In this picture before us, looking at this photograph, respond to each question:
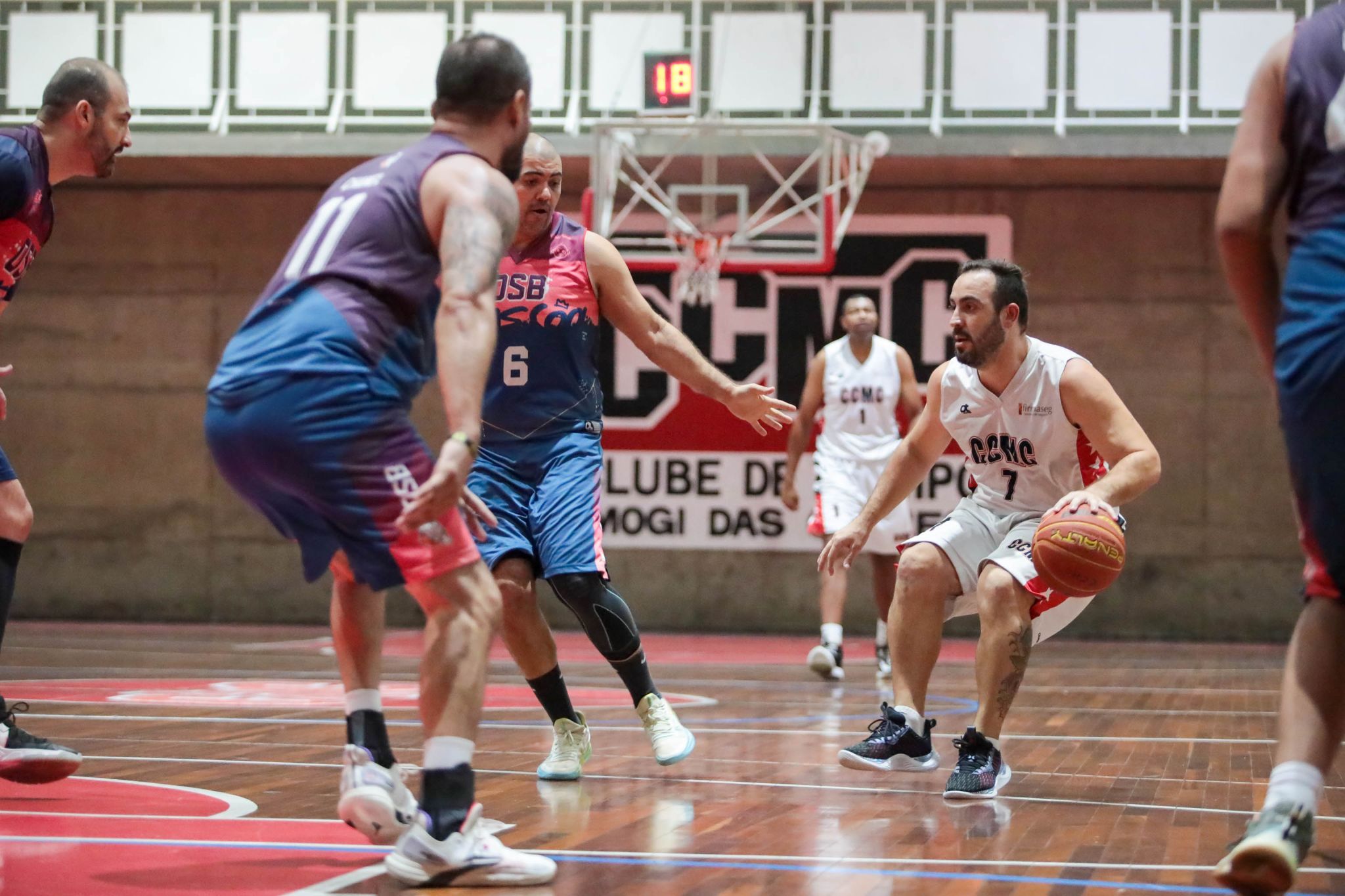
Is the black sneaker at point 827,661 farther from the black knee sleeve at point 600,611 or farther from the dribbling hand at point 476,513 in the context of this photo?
the dribbling hand at point 476,513

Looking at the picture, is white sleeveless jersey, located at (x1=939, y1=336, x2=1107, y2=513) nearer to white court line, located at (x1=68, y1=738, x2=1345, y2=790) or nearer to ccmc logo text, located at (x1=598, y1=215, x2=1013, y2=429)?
white court line, located at (x1=68, y1=738, x2=1345, y2=790)

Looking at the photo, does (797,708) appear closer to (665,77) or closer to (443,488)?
(443,488)

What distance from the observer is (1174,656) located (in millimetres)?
11195

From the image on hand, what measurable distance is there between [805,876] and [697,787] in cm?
138

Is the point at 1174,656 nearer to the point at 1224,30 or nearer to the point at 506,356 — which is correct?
the point at 1224,30

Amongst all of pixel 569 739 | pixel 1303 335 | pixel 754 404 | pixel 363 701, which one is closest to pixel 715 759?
pixel 569 739

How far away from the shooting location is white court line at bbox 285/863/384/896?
10.8 feet

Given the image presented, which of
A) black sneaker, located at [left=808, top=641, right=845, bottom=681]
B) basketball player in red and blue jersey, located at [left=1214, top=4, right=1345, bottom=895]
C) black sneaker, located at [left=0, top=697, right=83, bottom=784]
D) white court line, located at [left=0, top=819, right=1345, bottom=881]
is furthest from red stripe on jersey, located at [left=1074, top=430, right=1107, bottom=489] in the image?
black sneaker, located at [left=808, top=641, right=845, bottom=681]

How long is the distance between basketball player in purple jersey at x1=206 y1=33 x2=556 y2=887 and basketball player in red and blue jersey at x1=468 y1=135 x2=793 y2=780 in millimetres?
1556

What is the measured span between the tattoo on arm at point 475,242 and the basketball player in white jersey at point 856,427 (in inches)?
257

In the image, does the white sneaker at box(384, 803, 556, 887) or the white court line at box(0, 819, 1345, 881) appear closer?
the white sneaker at box(384, 803, 556, 887)

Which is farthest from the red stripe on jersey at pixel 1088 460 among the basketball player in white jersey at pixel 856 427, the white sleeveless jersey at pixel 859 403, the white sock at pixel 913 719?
the white sleeveless jersey at pixel 859 403

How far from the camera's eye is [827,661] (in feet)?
29.3

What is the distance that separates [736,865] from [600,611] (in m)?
1.54
